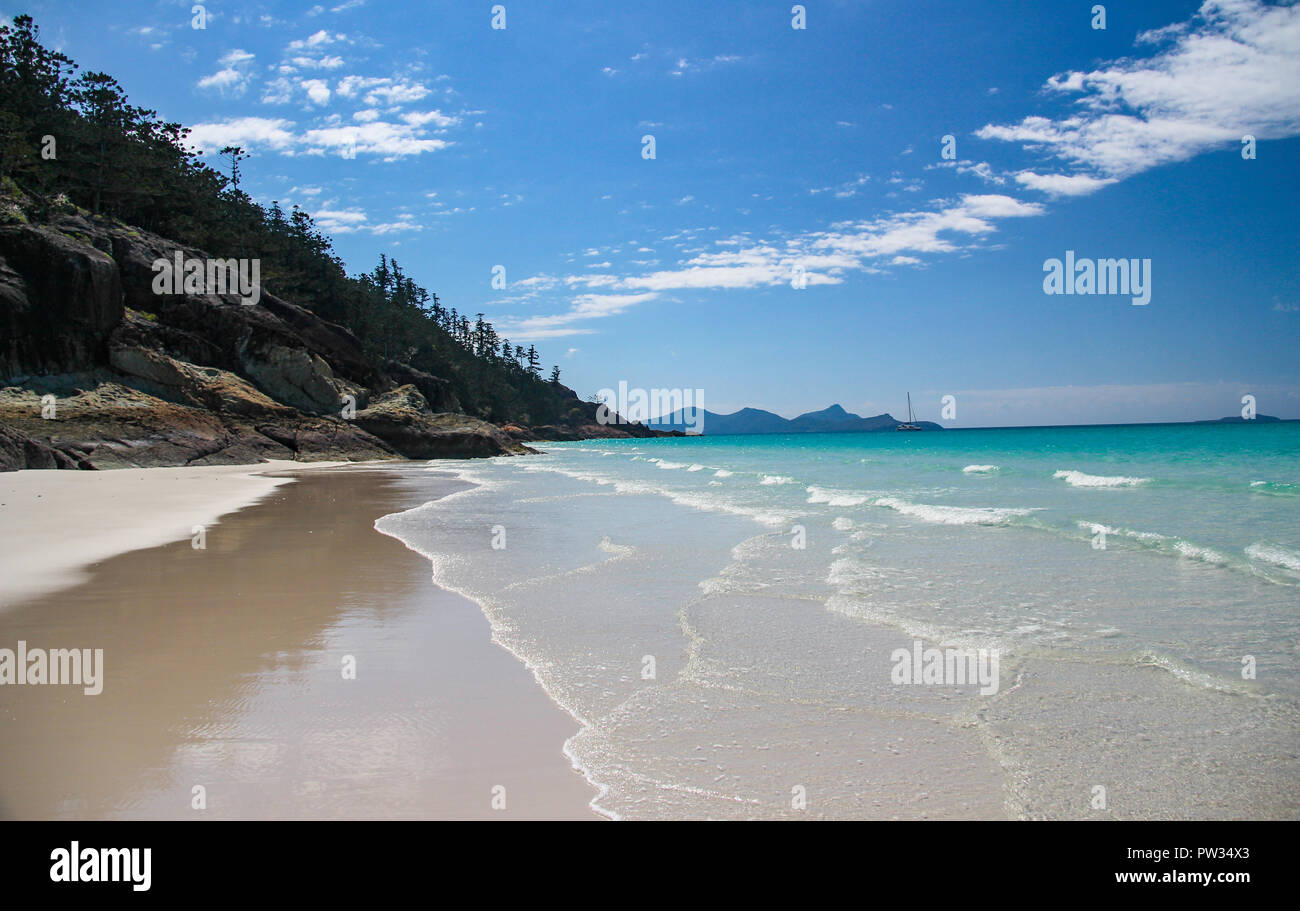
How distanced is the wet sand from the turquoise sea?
437mm

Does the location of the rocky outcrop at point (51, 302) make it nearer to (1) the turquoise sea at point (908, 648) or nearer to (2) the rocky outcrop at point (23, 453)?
(2) the rocky outcrop at point (23, 453)

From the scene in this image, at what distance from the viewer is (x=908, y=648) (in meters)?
6.83

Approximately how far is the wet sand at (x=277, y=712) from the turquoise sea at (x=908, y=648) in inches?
17.2

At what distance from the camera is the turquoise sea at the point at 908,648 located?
13.3ft

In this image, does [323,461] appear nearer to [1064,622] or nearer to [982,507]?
[982,507]

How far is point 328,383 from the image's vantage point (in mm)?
49938

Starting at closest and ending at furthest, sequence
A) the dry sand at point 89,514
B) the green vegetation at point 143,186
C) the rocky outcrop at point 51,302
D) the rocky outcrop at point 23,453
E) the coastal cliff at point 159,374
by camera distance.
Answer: the dry sand at point 89,514
the rocky outcrop at point 23,453
the coastal cliff at point 159,374
the rocky outcrop at point 51,302
the green vegetation at point 143,186

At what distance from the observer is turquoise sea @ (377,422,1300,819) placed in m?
4.05

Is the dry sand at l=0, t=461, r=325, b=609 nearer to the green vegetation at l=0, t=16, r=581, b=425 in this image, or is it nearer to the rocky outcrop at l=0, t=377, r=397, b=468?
the rocky outcrop at l=0, t=377, r=397, b=468

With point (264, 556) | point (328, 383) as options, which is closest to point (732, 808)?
point (264, 556)

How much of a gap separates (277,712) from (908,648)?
5374 millimetres

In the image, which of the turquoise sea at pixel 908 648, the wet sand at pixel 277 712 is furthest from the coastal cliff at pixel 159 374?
the turquoise sea at pixel 908 648

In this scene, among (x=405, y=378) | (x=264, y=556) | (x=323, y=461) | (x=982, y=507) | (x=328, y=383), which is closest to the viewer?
(x=264, y=556)
